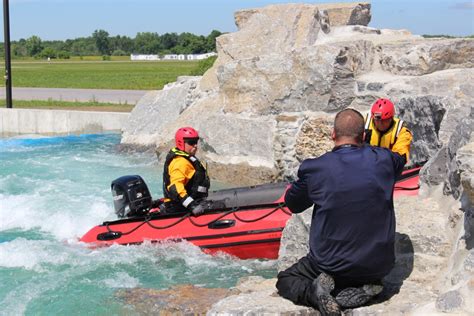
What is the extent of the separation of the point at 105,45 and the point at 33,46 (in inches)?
647

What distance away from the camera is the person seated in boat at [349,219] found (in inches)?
155

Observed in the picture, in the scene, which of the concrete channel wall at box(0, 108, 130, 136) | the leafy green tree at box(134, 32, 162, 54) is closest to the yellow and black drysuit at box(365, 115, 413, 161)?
the concrete channel wall at box(0, 108, 130, 136)

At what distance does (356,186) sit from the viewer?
392 cm

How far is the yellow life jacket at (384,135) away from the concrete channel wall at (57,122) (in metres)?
10.6

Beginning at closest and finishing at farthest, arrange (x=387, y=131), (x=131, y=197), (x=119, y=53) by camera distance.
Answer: (x=387, y=131) → (x=131, y=197) → (x=119, y=53)

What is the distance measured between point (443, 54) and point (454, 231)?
231 inches

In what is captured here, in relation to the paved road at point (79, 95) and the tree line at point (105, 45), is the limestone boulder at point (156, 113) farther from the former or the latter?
the tree line at point (105, 45)

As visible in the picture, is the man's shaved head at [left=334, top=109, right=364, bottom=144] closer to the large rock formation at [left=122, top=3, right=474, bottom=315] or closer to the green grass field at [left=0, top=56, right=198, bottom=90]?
the large rock formation at [left=122, top=3, right=474, bottom=315]

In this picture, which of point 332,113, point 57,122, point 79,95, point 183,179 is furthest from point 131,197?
point 79,95

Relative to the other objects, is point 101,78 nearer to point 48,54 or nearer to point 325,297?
point 325,297

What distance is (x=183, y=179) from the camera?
735 centimetres

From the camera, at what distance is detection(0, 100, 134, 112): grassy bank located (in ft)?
64.7

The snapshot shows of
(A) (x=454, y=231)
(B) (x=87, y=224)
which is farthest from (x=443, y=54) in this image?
(A) (x=454, y=231)

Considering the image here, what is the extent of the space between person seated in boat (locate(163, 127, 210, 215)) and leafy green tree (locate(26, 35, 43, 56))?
350ft
